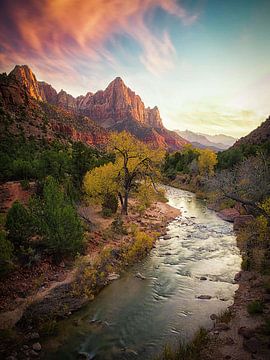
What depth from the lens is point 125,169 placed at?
101 feet

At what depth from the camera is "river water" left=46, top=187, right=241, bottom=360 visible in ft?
39.4

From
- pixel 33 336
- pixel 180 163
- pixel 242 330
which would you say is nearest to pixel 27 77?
pixel 180 163

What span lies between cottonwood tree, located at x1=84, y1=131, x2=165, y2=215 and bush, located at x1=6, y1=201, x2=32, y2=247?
13.7 meters

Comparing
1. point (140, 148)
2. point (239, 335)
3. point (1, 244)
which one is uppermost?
point (140, 148)

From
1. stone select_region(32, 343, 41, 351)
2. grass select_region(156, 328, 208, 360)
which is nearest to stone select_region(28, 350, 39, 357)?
stone select_region(32, 343, 41, 351)

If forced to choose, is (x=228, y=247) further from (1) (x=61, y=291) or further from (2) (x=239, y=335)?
(1) (x=61, y=291)

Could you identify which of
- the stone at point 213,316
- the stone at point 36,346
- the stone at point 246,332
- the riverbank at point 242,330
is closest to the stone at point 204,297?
the riverbank at point 242,330

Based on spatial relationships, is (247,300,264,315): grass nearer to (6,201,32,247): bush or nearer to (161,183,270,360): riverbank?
(161,183,270,360): riverbank

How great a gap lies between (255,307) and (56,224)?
13.1 meters

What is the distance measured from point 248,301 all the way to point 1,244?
46.3 feet

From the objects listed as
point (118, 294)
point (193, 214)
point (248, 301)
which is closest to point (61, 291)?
point (118, 294)

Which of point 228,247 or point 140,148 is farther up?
point 140,148

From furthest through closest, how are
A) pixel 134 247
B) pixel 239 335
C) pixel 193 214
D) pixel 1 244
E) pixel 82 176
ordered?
pixel 193 214, pixel 82 176, pixel 134 247, pixel 1 244, pixel 239 335

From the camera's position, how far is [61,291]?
15.6m
